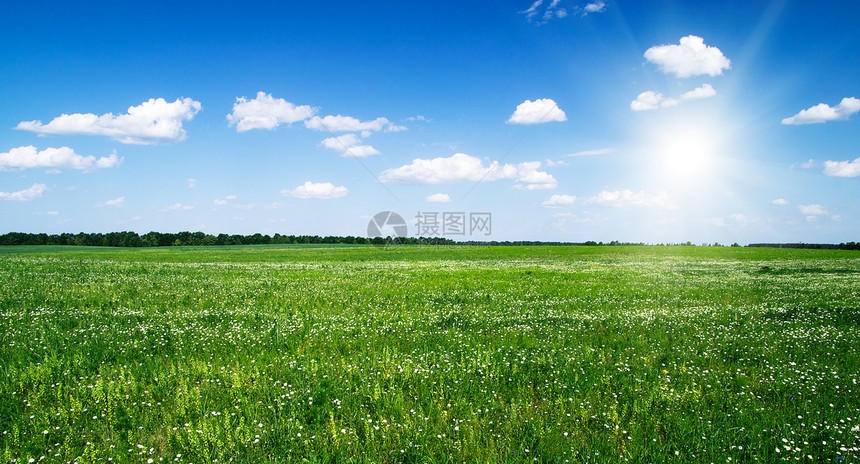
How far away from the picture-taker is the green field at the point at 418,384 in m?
4.79

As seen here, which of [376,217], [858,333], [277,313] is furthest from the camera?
[376,217]

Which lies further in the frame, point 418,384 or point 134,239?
point 134,239

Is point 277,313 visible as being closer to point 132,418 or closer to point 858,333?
point 132,418

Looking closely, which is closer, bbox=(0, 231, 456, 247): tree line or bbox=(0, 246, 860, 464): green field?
bbox=(0, 246, 860, 464): green field

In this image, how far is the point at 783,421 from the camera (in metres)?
5.45

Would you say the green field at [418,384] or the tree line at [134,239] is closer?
the green field at [418,384]

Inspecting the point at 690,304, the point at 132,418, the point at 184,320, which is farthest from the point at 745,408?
the point at 184,320

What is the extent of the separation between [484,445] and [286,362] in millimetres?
3929

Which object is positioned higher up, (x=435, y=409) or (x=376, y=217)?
(x=376, y=217)

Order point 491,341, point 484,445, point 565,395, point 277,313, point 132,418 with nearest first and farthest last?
point 484,445 → point 132,418 → point 565,395 → point 491,341 → point 277,313

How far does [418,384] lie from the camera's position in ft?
21.0

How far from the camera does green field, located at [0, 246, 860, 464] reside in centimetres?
479

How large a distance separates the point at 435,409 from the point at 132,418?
3858mm

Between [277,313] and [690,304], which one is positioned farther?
[690,304]
